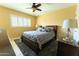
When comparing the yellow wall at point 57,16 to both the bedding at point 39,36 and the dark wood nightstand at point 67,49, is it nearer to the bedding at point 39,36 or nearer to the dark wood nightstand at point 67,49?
the bedding at point 39,36

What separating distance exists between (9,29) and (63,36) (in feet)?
3.10

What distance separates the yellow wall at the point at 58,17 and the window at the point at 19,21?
197 millimetres

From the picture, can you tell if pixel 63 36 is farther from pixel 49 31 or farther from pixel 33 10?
pixel 33 10

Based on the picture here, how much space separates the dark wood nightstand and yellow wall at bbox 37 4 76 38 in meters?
0.21

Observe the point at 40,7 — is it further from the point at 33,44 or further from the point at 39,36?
the point at 33,44

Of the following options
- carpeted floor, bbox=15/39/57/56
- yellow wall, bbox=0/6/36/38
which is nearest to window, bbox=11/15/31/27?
yellow wall, bbox=0/6/36/38

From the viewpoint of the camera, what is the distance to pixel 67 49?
1643mm

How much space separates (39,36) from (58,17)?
1.55ft

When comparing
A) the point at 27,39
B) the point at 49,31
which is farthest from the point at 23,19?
the point at 49,31

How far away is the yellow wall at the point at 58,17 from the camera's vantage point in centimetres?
147

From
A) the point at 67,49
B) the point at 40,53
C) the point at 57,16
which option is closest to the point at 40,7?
the point at 57,16

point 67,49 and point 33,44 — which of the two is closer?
point 33,44

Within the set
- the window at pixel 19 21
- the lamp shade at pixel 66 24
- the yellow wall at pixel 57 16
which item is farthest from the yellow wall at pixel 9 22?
the lamp shade at pixel 66 24

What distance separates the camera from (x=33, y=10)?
1.50 m
